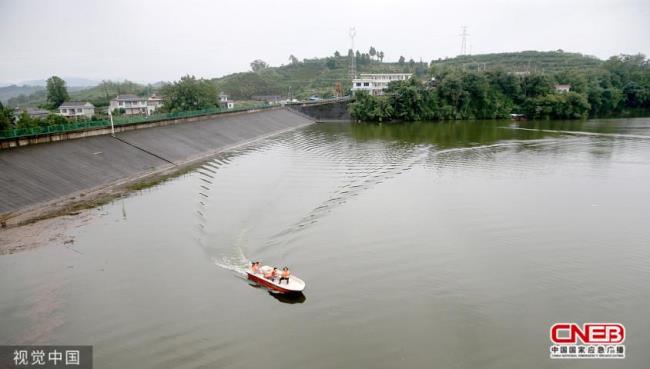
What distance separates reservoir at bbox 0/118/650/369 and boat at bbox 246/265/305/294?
0.48 meters

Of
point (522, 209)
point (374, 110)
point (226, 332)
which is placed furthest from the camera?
point (374, 110)

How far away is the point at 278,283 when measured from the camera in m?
17.4

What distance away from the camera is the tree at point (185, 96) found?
82.6m

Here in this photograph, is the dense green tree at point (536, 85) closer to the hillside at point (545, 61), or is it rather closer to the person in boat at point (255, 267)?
the hillside at point (545, 61)

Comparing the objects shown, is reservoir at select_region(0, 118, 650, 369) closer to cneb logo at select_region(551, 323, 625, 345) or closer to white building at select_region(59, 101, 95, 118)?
cneb logo at select_region(551, 323, 625, 345)

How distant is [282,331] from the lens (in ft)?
50.1

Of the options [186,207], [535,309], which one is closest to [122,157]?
[186,207]

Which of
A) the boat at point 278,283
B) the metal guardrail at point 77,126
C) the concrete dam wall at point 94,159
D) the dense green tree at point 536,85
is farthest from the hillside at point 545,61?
the boat at point 278,283

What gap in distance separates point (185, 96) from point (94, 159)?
154 ft

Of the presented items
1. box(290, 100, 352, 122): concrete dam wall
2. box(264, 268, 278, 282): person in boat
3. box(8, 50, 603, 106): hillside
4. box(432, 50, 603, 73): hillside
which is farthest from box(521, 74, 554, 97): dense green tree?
box(264, 268, 278, 282): person in boat

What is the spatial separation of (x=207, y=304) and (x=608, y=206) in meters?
27.5

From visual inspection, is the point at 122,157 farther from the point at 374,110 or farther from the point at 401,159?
the point at 374,110

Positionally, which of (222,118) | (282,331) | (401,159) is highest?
(222,118)

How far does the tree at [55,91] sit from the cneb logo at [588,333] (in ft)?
397
